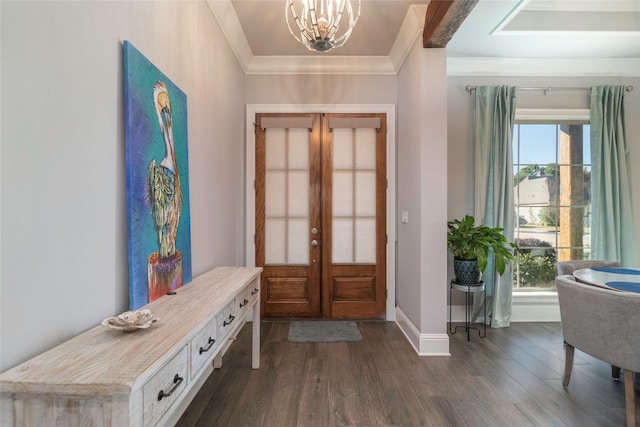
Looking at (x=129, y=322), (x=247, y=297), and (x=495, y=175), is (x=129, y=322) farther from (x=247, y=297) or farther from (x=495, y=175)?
(x=495, y=175)

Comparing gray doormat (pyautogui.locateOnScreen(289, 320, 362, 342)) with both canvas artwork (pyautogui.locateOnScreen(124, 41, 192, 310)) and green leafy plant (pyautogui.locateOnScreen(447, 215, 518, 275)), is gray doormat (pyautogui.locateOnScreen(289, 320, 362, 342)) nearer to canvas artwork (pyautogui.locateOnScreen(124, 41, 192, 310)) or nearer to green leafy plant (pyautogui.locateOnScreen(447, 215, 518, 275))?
green leafy plant (pyautogui.locateOnScreen(447, 215, 518, 275))

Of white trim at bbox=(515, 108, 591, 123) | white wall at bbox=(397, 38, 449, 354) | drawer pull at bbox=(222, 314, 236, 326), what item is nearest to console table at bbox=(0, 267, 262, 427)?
drawer pull at bbox=(222, 314, 236, 326)

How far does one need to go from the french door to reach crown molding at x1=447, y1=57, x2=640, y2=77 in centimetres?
114

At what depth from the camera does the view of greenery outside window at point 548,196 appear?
3.72m

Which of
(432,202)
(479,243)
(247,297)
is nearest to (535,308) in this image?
(479,243)

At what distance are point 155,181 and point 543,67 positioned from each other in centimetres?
439

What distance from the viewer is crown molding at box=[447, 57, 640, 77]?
3.60 m

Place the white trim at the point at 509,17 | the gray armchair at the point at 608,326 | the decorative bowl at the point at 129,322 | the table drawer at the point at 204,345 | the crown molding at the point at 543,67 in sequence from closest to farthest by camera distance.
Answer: the decorative bowl at the point at 129,322 → the table drawer at the point at 204,345 → the gray armchair at the point at 608,326 → the white trim at the point at 509,17 → the crown molding at the point at 543,67

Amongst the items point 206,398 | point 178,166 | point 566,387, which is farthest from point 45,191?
point 566,387

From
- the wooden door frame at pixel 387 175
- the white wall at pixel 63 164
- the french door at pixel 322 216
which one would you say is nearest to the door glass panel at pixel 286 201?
the french door at pixel 322 216

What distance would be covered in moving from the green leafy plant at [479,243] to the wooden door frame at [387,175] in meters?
0.74

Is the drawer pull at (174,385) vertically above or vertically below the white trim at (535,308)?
above

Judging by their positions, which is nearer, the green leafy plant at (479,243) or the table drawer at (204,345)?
the table drawer at (204,345)

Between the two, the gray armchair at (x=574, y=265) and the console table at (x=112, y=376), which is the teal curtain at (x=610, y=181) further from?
the console table at (x=112, y=376)
